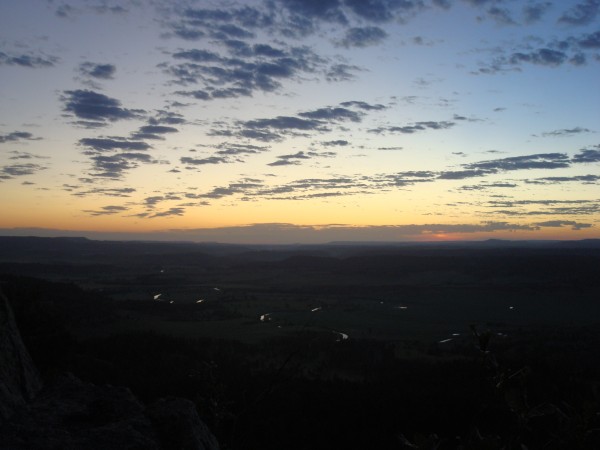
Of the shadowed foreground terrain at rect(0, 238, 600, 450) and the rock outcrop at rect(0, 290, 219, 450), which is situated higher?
the rock outcrop at rect(0, 290, 219, 450)

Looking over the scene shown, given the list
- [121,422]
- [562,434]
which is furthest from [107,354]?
[562,434]

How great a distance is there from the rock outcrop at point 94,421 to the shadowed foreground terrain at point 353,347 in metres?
0.38

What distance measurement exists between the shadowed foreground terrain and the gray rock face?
183 cm

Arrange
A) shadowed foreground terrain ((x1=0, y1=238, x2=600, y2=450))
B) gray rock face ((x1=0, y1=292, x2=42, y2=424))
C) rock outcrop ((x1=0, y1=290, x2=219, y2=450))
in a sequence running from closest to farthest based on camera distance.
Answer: shadowed foreground terrain ((x1=0, y1=238, x2=600, y2=450)) < rock outcrop ((x1=0, y1=290, x2=219, y2=450)) < gray rock face ((x1=0, y1=292, x2=42, y2=424))

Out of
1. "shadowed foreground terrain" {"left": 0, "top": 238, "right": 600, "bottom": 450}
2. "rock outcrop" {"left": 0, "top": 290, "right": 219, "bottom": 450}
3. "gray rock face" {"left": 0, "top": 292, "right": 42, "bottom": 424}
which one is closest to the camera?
"shadowed foreground terrain" {"left": 0, "top": 238, "right": 600, "bottom": 450}

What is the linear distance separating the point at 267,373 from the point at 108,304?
39347 mm

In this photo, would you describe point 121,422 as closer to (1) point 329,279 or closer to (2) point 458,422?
(2) point 458,422

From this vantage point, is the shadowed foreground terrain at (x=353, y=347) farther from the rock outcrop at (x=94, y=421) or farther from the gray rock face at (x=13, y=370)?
the gray rock face at (x=13, y=370)

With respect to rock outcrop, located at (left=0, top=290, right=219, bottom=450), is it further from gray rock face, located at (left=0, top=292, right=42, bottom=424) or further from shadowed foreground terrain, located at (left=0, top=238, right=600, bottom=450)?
shadowed foreground terrain, located at (left=0, top=238, right=600, bottom=450)

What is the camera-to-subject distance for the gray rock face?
16.5ft

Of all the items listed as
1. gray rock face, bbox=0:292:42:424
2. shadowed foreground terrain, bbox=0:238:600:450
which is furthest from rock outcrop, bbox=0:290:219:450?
A: shadowed foreground terrain, bbox=0:238:600:450

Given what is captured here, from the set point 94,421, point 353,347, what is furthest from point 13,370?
point 353,347

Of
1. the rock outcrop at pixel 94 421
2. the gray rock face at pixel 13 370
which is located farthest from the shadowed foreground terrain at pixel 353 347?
the gray rock face at pixel 13 370

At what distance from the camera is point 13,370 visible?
604 centimetres
